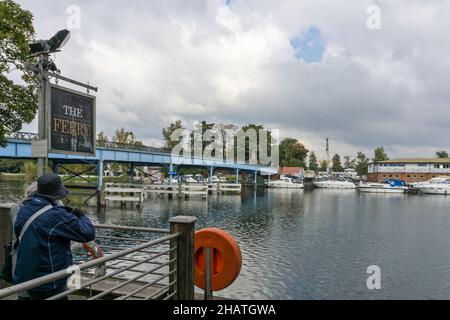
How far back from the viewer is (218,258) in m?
6.68

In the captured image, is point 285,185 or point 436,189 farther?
point 285,185

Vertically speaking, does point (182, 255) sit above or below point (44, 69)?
below

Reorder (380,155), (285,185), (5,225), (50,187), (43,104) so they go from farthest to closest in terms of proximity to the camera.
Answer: (380,155) → (285,185) → (43,104) → (5,225) → (50,187)

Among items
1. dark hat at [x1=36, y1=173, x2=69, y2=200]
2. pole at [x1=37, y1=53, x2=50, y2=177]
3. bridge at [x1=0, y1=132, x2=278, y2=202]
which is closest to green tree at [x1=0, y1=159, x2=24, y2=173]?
bridge at [x1=0, y1=132, x2=278, y2=202]

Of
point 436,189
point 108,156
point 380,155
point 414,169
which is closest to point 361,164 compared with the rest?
point 380,155

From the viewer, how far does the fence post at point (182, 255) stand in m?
5.86

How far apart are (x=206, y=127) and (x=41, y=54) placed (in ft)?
296

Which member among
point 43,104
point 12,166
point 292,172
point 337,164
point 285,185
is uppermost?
point 337,164

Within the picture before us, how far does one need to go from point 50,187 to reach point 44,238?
21.7 inches

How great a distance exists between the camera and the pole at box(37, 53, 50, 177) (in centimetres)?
743

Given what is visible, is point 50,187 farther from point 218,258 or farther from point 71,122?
point 71,122

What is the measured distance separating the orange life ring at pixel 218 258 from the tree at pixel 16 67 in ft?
47.6

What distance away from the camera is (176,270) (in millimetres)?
5840

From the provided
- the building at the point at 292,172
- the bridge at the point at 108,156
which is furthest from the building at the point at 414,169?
the bridge at the point at 108,156
